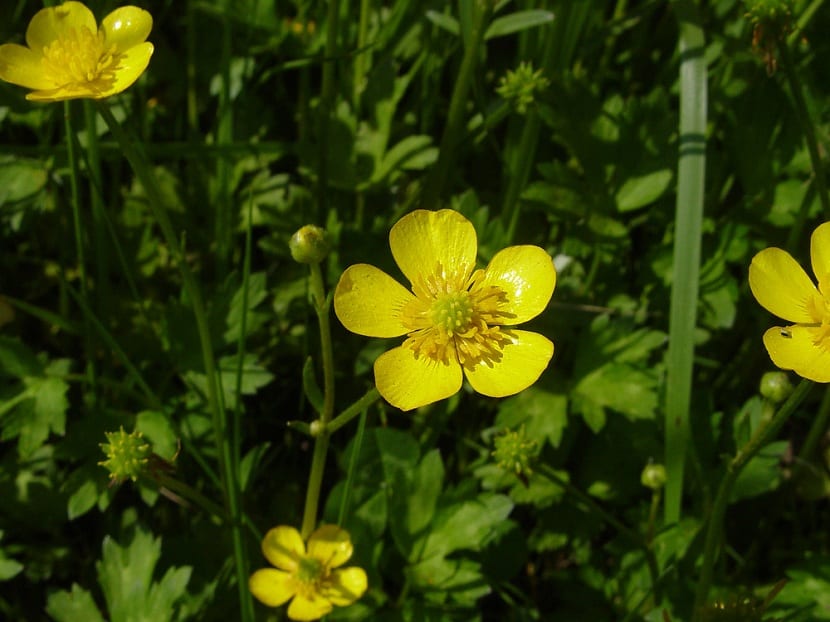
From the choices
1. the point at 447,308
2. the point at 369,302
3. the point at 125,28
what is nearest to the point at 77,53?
the point at 125,28

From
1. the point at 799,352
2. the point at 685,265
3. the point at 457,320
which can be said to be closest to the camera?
the point at 799,352

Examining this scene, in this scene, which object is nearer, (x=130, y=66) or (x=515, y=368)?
(x=515, y=368)

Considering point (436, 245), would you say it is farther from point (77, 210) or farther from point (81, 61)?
point (77, 210)

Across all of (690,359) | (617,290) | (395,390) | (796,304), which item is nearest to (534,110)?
(617,290)

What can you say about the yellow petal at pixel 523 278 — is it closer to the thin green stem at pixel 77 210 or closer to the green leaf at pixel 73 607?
the thin green stem at pixel 77 210

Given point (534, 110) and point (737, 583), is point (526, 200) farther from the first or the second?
point (737, 583)

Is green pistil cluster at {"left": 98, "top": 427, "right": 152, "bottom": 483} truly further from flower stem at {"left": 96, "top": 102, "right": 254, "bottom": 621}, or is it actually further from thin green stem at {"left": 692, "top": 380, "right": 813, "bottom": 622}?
thin green stem at {"left": 692, "top": 380, "right": 813, "bottom": 622}

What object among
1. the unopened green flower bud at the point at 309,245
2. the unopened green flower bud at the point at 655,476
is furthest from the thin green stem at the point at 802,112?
the unopened green flower bud at the point at 309,245
